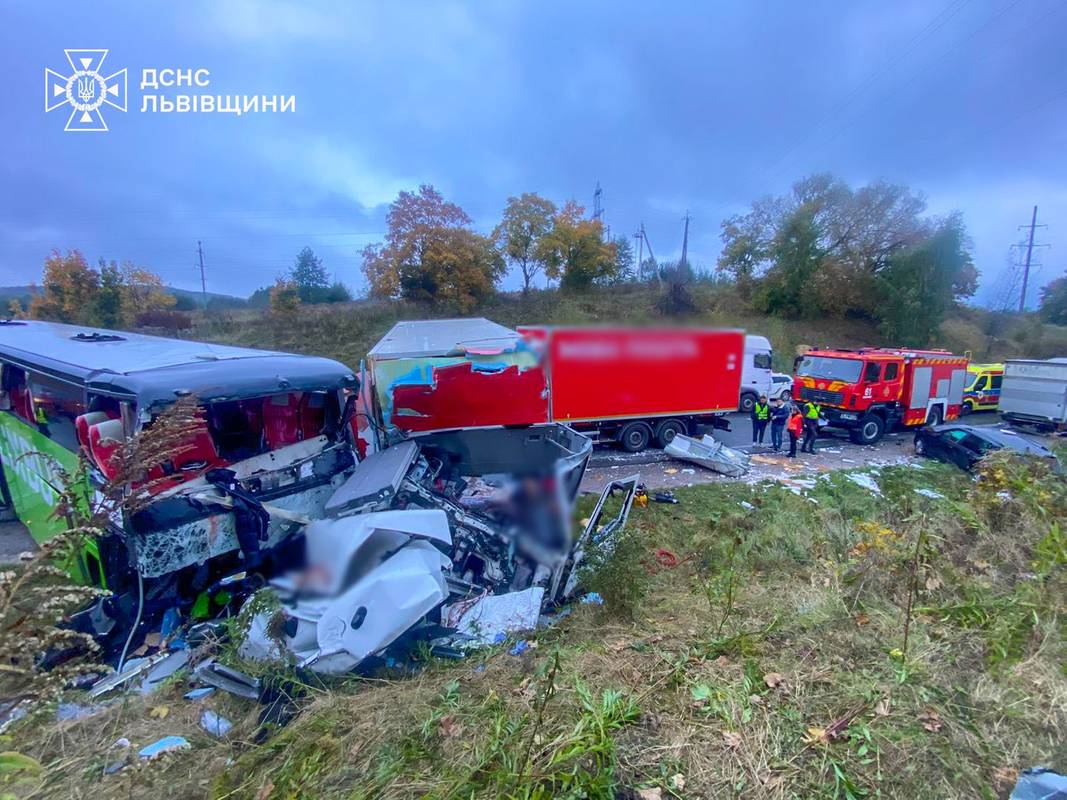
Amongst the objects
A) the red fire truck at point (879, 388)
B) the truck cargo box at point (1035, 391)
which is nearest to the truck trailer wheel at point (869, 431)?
the red fire truck at point (879, 388)

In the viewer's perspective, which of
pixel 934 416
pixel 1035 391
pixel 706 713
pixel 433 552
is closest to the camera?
pixel 706 713

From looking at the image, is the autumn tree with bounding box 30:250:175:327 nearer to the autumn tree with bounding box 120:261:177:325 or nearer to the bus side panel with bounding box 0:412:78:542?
the autumn tree with bounding box 120:261:177:325

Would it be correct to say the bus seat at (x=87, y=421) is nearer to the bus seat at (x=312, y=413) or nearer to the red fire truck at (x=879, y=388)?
the bus seat at (x=312, y=413)

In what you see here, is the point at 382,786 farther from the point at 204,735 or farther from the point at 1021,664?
the point at 1021,664

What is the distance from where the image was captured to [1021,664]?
221cm

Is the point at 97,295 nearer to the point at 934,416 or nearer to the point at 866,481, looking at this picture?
the point at 866,481

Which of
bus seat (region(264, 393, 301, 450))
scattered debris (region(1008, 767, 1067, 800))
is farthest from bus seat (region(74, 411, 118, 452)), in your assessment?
scattered debris (region(1008, 767, 1067, 800))

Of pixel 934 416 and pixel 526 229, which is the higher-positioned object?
pixel 526 229

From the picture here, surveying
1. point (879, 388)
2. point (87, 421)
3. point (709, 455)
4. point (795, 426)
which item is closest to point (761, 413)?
point (795, 426)

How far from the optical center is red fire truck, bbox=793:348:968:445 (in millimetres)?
10000

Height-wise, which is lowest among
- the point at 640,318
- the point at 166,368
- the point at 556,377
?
the point at 166,368

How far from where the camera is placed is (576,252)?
7.16 ft

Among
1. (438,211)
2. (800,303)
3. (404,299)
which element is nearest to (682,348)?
(800,303)

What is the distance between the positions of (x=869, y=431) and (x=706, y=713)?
1203 centimetres
